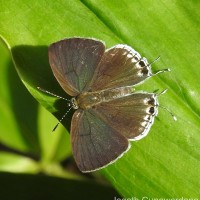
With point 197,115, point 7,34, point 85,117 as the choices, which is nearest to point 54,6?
point 7,34

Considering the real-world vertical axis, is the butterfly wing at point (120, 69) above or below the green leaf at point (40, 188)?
above

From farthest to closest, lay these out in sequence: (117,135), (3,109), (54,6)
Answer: (3,109) → (54,6) → (117,135)

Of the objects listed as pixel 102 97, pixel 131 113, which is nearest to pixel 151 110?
pixel 131 113

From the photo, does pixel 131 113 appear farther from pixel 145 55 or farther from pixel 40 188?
pixel 40 188

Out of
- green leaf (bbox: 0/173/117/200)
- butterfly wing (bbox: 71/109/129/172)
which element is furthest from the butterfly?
green leaf (bbox: 0/173/117/200)

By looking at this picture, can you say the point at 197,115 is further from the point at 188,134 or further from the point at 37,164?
the point at 37,164

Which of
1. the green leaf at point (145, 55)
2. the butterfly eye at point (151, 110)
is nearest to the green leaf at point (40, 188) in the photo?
the green leaf at point (145, 55)

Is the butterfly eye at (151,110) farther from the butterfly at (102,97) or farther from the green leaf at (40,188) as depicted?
the green leaf at (40,188)
